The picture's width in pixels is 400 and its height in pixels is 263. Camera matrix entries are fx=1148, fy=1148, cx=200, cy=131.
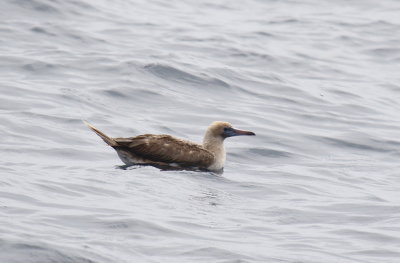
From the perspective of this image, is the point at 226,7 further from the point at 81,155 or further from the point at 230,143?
the point at 81,155

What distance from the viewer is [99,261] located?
10727 mm

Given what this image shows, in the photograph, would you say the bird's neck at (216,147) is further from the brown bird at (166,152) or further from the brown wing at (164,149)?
the brown wing at (164,149)

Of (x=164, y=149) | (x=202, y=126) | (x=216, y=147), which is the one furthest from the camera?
(x=202, y=126)

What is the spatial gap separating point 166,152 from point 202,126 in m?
3.50

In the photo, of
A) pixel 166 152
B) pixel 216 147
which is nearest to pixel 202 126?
pixel 216 147

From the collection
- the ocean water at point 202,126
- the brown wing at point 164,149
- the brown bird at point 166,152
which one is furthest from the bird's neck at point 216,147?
the ocean water at point 202,126

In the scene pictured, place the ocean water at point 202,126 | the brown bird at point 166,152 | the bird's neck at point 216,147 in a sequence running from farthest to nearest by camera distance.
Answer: the bird's neck at point 216,147
the brown bird at point 166,152
the ocean water at point 202,126

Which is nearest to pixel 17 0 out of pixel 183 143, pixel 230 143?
pixel 230 143

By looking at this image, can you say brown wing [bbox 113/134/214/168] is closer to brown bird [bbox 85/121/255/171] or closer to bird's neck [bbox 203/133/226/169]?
brown bird [bbox 85/121/255/171]

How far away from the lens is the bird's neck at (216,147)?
16438mm

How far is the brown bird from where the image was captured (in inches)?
623

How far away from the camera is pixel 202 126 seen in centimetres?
1944

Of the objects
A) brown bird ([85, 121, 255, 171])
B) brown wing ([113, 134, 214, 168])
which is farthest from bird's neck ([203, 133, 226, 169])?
brown wing ([113, 134, 214, 168])

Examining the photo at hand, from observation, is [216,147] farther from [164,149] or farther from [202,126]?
[202,126]
